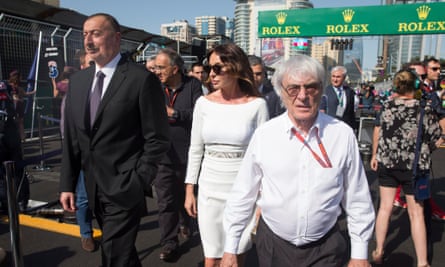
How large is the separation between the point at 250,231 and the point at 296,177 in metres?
0.90

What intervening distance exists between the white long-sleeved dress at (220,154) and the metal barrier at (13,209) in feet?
4.54

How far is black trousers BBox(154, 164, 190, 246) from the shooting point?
3.46m

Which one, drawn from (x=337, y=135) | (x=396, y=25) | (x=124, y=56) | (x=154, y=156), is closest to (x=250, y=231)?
(x=154, y=156)

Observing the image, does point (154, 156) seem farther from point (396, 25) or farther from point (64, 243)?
point (396, 25)

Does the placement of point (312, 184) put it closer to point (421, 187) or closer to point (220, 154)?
point (220, 154)

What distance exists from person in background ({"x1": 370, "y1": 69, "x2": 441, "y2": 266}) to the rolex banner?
1163cm

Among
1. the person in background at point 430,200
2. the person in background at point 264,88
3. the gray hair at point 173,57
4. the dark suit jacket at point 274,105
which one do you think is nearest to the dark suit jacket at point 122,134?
the gray hair at point 173,57

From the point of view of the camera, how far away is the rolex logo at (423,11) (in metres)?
12.5

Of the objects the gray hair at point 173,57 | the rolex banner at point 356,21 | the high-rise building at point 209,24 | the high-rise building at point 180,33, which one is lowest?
the gray hair at point 173,57

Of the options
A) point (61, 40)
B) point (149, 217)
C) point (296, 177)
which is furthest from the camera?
point (61, 40)

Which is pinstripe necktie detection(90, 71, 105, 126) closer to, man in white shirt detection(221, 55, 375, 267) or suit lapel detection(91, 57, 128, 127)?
suit lapel detection(91, 57, 128, 127)

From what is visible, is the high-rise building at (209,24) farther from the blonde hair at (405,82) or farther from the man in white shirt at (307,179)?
the man in white shirt at (307,179)

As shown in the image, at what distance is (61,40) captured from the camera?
10.5 metres

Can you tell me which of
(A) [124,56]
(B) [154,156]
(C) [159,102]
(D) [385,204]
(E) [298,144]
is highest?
(A) [124,56]
